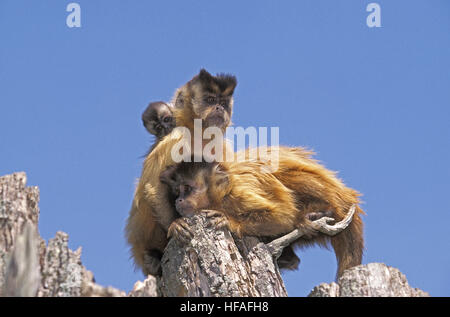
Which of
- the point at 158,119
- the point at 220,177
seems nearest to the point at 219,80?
the point at 158,119

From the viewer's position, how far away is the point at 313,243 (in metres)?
9.24

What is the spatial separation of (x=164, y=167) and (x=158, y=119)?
1.61 meters

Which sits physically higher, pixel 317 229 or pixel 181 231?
pixel 317 229

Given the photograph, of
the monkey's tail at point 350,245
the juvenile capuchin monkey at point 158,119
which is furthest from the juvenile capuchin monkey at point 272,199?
the juvenile capuchin monkey at point 158,119

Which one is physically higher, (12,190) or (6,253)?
(12,190)

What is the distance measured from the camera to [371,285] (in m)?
6.72

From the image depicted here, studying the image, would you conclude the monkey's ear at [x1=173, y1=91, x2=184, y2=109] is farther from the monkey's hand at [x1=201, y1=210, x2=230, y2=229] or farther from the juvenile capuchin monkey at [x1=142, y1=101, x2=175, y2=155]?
the monkey's hand at [x1=201, y1=210, x2=230, y2=229]

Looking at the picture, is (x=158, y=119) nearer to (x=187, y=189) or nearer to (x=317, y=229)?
(x=187, y=189)

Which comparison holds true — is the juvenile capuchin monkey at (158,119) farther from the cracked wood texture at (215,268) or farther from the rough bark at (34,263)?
the rough bark at (34,263)

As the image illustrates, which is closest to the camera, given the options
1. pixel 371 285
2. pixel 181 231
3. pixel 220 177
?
pixel 371 285
